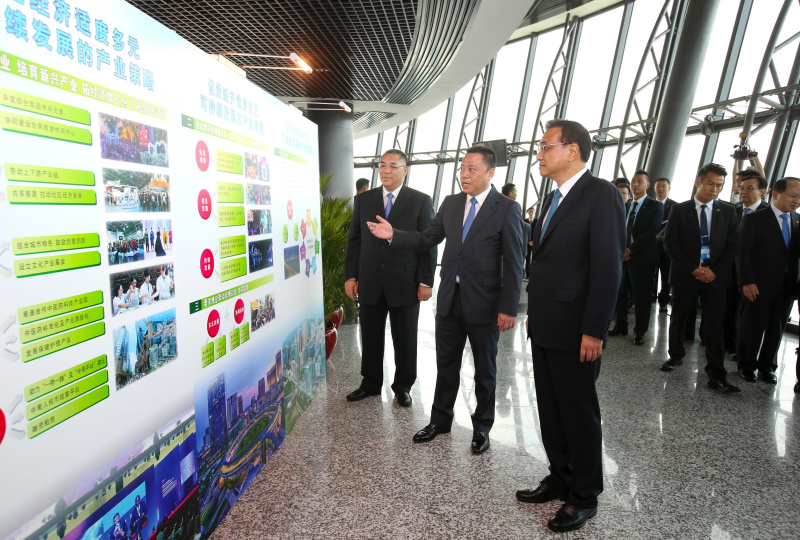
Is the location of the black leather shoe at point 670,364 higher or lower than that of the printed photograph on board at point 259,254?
lower

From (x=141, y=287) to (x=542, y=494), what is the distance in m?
1.81

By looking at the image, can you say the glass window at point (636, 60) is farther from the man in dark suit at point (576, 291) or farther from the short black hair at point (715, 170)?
the man in dark suit at point (576, 291)

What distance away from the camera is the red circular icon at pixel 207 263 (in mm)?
1915

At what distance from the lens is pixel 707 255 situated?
367 cm

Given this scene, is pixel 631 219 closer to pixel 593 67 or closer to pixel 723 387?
pixel 723 387

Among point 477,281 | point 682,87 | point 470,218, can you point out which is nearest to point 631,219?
point 682,87

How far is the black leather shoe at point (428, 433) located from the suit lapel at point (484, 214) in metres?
1.06

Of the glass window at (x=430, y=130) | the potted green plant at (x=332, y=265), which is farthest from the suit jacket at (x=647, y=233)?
the glass window at (x=430, y=130)

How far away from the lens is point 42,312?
1195 mm

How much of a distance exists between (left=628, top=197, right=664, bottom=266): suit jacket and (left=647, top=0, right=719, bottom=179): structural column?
2315 mm

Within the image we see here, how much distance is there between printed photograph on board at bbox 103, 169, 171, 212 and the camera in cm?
142

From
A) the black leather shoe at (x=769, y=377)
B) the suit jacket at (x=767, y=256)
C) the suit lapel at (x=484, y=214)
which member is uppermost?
the suit lapel at (x=484, y=214)

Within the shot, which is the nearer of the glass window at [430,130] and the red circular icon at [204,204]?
the red circular icon at [204,204]

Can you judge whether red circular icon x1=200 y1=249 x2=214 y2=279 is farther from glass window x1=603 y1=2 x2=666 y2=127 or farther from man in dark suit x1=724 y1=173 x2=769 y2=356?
glass window x1=603 y1=2 x2=666 y2=127
